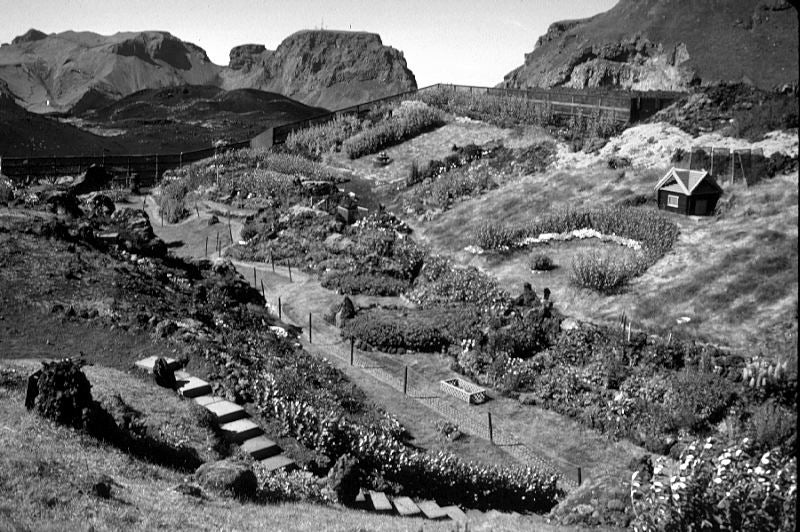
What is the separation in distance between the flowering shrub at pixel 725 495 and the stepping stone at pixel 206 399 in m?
8.16

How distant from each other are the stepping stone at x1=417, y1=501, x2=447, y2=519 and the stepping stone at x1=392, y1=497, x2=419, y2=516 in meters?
0.15

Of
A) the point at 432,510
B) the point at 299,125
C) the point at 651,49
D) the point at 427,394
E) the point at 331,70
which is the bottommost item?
the point at 432,510

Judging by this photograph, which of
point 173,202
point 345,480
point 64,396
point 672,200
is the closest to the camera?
point 64,396

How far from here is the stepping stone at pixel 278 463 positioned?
13.1 meters

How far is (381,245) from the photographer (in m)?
30.1

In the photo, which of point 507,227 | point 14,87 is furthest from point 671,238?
point 14,87

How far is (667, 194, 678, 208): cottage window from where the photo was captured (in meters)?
26.2

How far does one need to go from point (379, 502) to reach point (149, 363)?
628 centimetres

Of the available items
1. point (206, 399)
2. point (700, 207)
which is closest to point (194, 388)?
point (206, 399)

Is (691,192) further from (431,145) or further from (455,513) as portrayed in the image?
(431,145)

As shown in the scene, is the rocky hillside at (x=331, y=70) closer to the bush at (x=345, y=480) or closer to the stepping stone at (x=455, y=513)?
the bush at (x=345, y=480)

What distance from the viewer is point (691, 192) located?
997 inches

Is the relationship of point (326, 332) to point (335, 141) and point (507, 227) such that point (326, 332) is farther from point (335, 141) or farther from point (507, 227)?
point (335, 141)

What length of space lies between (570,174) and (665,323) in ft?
51.1
